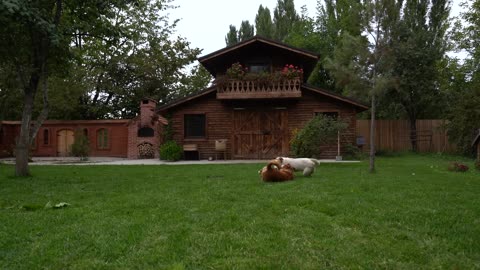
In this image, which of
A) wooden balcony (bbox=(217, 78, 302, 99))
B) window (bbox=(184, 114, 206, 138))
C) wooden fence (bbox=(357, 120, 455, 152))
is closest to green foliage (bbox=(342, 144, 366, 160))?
wooden balcony (bbox=(217, 78, 302, 99))

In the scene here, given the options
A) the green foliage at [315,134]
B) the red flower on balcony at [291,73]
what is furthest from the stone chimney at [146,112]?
the green foliage at [315,134]

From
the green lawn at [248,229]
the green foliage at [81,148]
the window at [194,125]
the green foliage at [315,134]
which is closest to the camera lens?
the green lawn at [248,229]

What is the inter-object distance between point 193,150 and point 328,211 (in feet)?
47.7

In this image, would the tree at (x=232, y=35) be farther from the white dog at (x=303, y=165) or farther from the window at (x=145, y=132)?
the white dog at (x=303, y=165)

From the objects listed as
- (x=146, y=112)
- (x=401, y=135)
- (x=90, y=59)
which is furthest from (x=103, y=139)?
(x=401, y=135)

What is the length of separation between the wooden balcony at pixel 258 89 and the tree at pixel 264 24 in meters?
24.6

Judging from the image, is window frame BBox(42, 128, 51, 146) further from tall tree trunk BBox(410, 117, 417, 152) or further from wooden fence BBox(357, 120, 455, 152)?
tall tree trunk BBox(410, 117, 417, 152)

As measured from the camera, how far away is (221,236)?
4.26 metres

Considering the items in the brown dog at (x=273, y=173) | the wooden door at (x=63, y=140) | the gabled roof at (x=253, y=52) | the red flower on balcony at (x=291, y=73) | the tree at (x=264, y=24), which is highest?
the tree at (x=264, y=24)

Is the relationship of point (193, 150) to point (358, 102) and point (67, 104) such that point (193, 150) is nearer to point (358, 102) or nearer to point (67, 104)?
point (358, 102)

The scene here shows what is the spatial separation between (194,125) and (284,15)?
93.3 feet

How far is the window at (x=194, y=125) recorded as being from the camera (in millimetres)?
20219

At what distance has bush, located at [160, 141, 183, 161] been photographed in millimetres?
19077

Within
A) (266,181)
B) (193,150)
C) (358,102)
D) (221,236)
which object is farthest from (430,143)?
(221,236)
